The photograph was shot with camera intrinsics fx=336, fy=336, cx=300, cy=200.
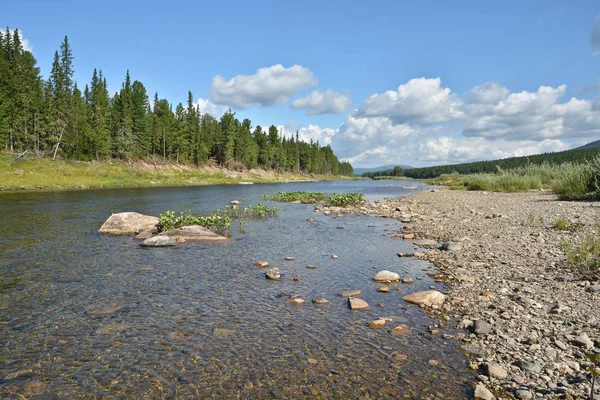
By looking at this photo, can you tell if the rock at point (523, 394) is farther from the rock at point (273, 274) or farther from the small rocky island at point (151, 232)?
the small rocky island at point (151, 232)

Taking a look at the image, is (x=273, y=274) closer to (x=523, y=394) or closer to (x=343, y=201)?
(x=523, y=394)

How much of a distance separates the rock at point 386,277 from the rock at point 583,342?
530cm

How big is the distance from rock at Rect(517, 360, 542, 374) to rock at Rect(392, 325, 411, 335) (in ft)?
7.23

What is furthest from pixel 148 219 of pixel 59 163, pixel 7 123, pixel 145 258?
pixel 7 123

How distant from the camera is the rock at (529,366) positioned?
5661 millimetres

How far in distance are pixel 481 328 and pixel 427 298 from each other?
2012mm

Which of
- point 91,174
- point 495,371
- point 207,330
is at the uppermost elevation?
point 91,174

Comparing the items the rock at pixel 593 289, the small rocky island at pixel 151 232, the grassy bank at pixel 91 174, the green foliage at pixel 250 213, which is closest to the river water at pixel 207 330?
the small rocky island at pixel 151 232

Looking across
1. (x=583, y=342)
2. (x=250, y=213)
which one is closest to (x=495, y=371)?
(x=583, y=342)

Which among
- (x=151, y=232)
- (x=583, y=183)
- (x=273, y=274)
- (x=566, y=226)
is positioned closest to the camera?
(x=273, y=274)

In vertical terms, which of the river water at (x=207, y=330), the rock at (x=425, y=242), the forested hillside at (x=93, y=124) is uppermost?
the forested hillside at (x=93, y=124)

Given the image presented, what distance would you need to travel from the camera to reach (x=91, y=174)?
63219mm

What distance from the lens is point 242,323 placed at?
8195mm

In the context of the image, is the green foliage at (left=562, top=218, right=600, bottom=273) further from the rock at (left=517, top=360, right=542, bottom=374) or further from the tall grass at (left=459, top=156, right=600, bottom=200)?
the tall grass at (left=459, top=156, right=600, bottom=200)
